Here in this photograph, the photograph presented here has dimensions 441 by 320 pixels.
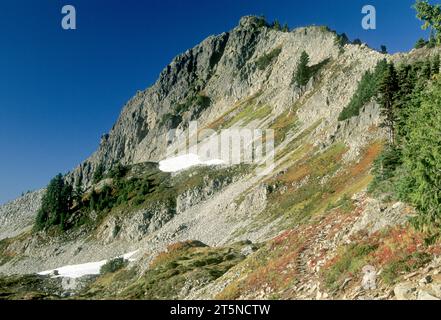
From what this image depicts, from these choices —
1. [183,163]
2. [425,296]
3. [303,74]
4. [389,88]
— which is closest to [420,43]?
[303,74]

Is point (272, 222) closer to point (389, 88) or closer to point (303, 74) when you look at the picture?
point (389, 88)

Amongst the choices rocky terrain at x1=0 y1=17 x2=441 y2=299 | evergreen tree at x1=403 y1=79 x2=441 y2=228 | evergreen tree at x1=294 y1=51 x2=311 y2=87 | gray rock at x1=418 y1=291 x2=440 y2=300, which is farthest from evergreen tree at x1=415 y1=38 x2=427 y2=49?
gray rock at x1=418 y1=291 x2=440 y2=300

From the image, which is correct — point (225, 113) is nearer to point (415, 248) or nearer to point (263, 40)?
point (263, 40)

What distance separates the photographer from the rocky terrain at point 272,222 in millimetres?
23438

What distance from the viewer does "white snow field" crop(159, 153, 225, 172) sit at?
123 m

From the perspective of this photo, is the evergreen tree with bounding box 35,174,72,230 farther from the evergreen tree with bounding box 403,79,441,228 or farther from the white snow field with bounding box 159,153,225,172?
the evergreen tree with bounding box 403,79,441,228

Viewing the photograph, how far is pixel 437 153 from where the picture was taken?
2147 cm

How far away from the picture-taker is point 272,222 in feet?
225

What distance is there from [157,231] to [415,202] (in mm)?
81271

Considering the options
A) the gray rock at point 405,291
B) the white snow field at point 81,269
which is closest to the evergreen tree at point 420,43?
the white snow field at point 81,269

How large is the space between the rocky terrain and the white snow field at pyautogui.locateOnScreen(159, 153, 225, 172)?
382 centimetres

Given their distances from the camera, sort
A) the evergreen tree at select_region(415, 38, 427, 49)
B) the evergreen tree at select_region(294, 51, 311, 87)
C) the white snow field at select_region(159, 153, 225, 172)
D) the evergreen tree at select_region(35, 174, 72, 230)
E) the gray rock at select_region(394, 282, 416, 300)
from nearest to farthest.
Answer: the gray rock at select_region(394, 282, 416, 300), the evergreen tree at select_region(415, 38, 427, 49), the white snow field at select_region(159, 153, 225, 172), the evergreen tree at select_region(294, 51, 311, 87), the evergreen tree at select_region(35, 174, 72, 230)

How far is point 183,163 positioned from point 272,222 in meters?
71.3
